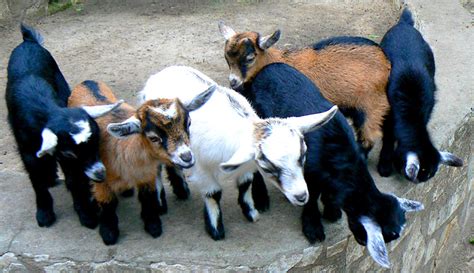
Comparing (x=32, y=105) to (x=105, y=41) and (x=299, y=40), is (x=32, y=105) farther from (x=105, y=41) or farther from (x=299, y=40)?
(x=299, y=40)

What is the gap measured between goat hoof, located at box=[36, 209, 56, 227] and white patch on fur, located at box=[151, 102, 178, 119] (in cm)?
107

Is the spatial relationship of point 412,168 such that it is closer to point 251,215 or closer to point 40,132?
point 251,215

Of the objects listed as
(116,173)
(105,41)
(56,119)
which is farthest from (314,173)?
(105,41)

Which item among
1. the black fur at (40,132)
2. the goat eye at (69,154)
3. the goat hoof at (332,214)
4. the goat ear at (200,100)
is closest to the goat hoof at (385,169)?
the goat hoof at (332,214)

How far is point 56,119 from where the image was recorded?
342 centimetres

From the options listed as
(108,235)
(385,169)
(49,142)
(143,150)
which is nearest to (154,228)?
(108,235)

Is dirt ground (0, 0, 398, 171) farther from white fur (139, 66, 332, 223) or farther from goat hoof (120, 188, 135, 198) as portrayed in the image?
white fur (139, 66, 332, 223)

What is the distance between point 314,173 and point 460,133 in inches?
68.0

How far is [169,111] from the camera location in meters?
3.25

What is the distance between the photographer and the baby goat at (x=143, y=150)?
3234 millimetres

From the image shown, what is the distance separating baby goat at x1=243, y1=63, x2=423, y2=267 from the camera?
341 centimetres

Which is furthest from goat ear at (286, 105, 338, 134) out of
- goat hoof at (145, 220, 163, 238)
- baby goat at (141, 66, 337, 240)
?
goat hoof at (145, 220, 163, 238)

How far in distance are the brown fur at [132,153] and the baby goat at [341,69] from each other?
1.11 meters

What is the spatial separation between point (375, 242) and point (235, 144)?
0.89 metres
